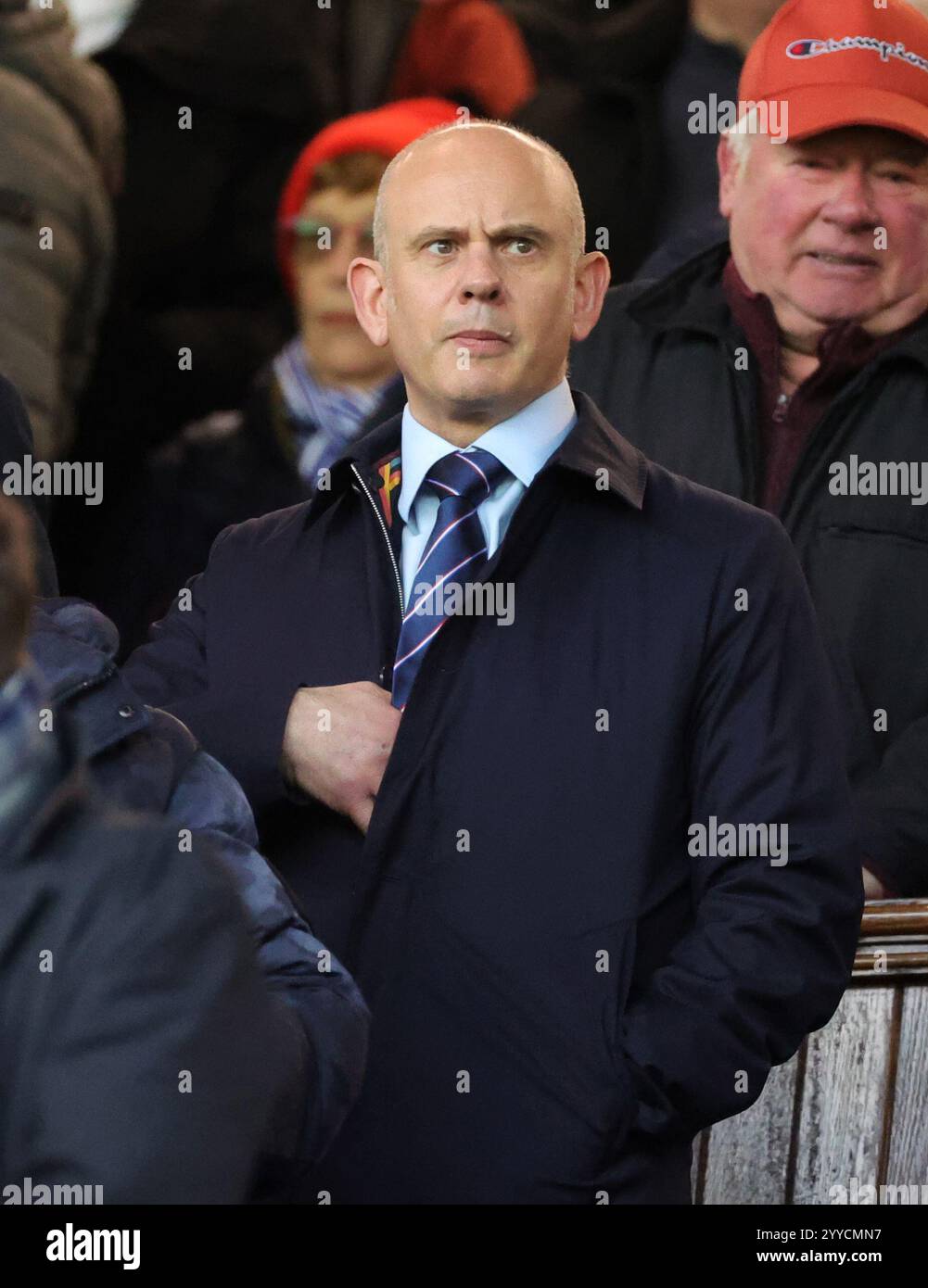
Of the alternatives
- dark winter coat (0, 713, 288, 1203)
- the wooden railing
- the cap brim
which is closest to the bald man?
the wooden railing

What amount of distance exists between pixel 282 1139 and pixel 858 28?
195 cm

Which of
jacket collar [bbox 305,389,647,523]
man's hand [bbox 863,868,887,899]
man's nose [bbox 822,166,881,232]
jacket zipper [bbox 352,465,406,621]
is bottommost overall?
man's hand [bbox 863,868,887,899]

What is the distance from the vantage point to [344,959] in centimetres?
233

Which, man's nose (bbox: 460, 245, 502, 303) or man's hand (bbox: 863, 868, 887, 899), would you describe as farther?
man's hand (bbox: 863, 868, 887, 899)

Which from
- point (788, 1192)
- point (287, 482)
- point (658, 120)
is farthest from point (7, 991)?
point (658, 120)

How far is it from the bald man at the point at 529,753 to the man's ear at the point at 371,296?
0.15ft

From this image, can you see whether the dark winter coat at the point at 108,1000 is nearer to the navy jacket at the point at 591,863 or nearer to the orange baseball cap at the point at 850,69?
the navy jacket at the point at 591,863

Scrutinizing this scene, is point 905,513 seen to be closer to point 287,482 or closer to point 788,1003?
point 788,1003

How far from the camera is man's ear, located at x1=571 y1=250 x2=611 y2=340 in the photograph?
246 centimetres

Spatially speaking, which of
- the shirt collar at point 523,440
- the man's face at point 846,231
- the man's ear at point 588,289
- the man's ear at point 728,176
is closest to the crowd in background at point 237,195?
the man's ear at point 728,176

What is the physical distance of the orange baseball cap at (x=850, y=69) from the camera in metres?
3.01

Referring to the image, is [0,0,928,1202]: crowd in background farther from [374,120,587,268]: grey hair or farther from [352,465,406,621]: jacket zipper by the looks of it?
[352,465,406,621]: jacket zipper

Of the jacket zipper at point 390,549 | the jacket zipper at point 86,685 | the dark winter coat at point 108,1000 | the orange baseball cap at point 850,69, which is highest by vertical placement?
the orange baseball cap at point 850,69

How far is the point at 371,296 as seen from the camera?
252 cm
